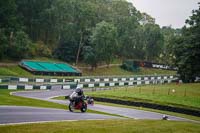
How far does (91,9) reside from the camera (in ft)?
301

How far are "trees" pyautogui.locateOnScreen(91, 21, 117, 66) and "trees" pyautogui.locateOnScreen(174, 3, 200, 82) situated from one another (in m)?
22.9

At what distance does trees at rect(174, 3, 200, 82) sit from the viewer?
2474 inches

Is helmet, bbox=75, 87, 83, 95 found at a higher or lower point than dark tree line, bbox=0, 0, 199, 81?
lower

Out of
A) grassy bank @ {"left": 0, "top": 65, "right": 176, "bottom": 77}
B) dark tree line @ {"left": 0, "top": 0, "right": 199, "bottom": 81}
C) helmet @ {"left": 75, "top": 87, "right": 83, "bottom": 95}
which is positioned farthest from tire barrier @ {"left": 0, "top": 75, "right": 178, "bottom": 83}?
helmet @ {"left": 75, "top": 87, "right": 83, "bottom": 95}

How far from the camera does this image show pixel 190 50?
63656mm

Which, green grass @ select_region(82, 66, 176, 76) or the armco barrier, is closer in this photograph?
the armco barrier

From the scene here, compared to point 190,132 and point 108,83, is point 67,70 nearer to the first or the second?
point 108,83

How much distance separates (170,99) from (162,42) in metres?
76.4

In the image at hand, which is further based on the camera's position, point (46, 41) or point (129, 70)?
point (129, 70)

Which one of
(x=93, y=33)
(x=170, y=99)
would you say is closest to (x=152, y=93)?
(x=170, y=99)

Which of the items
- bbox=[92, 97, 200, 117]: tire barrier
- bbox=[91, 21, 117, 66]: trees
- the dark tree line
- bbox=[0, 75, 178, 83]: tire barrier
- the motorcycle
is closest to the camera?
the motorcycle

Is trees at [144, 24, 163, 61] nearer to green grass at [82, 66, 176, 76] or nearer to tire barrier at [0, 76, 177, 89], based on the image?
green grass at [82, 66, 176, 76]

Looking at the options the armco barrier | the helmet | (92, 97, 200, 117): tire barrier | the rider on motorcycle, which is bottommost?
(92, 97, 200, 117): tire barrier

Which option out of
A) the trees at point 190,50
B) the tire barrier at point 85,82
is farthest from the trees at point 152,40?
the trees at point 190,50
